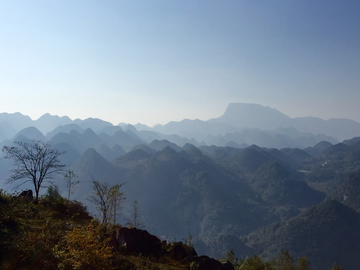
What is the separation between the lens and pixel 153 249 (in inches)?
537

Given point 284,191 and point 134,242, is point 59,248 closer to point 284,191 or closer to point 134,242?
point 134,242

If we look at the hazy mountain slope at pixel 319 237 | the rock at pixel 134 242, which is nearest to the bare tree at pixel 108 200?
the rock at pixel 134 242

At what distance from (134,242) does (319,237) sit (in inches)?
4677

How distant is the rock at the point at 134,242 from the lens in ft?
42.1

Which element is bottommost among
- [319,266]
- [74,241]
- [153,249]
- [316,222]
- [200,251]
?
[200,251]

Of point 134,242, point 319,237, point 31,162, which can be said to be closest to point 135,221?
point 31,162

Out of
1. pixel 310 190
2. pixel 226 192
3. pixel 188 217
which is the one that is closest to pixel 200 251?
pixel 188 217

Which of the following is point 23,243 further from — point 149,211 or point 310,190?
point 310,190

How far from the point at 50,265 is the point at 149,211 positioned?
160 m

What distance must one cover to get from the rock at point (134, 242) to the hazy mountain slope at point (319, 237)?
104 m

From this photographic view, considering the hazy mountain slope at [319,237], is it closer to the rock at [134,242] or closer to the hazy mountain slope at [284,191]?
the hazy mountain slope at [284,191]

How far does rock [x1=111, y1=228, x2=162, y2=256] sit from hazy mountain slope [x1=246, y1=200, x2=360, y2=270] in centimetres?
10417

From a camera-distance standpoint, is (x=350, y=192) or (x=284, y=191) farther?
(x=284, y=191)

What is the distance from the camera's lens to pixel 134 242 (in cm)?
1310
